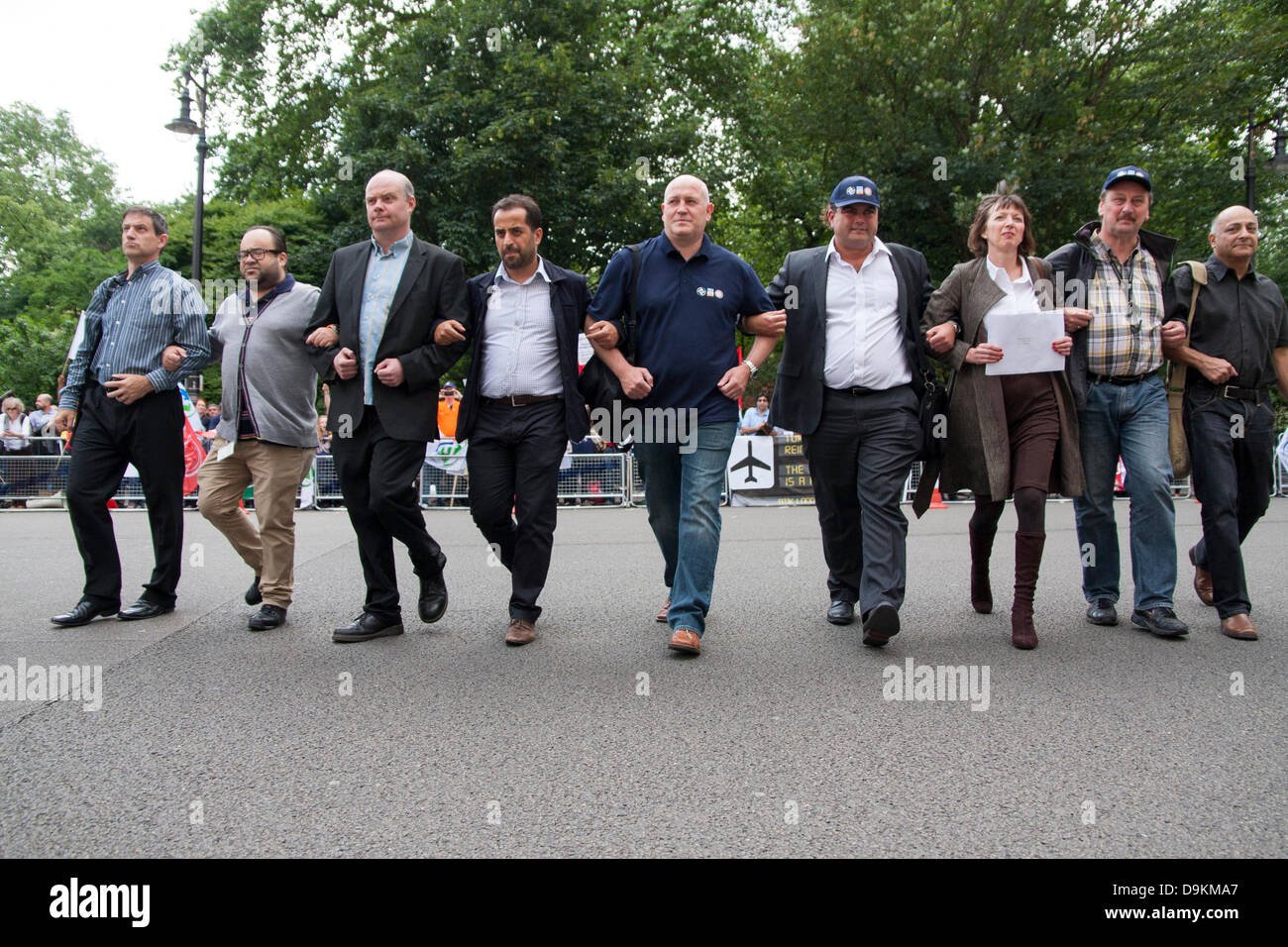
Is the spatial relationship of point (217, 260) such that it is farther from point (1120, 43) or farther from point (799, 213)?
point (1120, 43)

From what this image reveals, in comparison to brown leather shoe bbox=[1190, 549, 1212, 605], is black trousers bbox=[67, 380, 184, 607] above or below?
above

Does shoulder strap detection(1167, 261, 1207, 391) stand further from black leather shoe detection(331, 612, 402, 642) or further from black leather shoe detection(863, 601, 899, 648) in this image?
black leather shoe detection(331, 612, 402, 642)

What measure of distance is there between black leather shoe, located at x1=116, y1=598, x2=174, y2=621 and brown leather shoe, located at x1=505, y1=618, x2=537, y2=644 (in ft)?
7.19

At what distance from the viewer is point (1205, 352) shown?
17.8ft

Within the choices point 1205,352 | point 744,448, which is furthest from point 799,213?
point 1205,352

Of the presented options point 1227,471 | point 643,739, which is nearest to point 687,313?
point 643,739

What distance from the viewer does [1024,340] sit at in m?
5.09

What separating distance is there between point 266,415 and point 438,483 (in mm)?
10156

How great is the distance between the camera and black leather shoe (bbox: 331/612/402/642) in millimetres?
5199

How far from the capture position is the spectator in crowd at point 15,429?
53.2 feet

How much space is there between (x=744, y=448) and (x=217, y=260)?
15455 millimetres

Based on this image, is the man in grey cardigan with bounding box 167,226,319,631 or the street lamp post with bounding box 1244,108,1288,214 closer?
the man in grey cardigan with bounding box 167,226,319,631

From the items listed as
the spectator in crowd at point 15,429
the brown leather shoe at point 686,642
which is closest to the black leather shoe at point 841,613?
the brown leather shoe at point 686,642

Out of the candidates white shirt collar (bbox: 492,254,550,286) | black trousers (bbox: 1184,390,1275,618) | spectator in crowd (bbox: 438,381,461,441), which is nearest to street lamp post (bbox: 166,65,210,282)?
spectator in crowd (bbox: 438,381,461,441)
